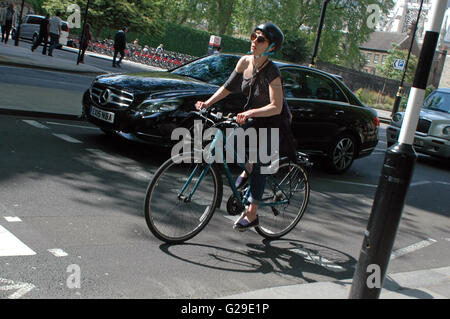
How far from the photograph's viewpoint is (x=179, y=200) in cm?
458

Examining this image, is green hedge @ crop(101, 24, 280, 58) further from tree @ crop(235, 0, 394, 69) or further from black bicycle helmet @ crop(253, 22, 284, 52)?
black bicycle helmet @ crop(253, 22, 284, 52)

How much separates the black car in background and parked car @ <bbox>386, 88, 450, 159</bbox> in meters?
3.66

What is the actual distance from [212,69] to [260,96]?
3.81 m

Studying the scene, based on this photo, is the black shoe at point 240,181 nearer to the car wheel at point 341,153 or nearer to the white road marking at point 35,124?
the car wheel at point 341,153

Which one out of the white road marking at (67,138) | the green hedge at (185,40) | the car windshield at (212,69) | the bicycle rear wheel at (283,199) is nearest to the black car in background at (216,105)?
the car windshield at (212,69)

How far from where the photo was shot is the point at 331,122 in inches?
344

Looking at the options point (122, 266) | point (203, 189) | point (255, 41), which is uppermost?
point (255, 41)

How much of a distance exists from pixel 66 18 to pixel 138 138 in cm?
3756

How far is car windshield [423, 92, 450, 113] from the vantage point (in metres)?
13.8

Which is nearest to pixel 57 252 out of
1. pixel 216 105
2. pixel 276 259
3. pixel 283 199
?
pixel 276 259

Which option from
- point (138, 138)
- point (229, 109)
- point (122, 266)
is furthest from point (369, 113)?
point (122, 266)

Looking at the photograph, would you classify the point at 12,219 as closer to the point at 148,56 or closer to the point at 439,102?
the point at 439,102

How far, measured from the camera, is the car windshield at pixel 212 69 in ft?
26.8
